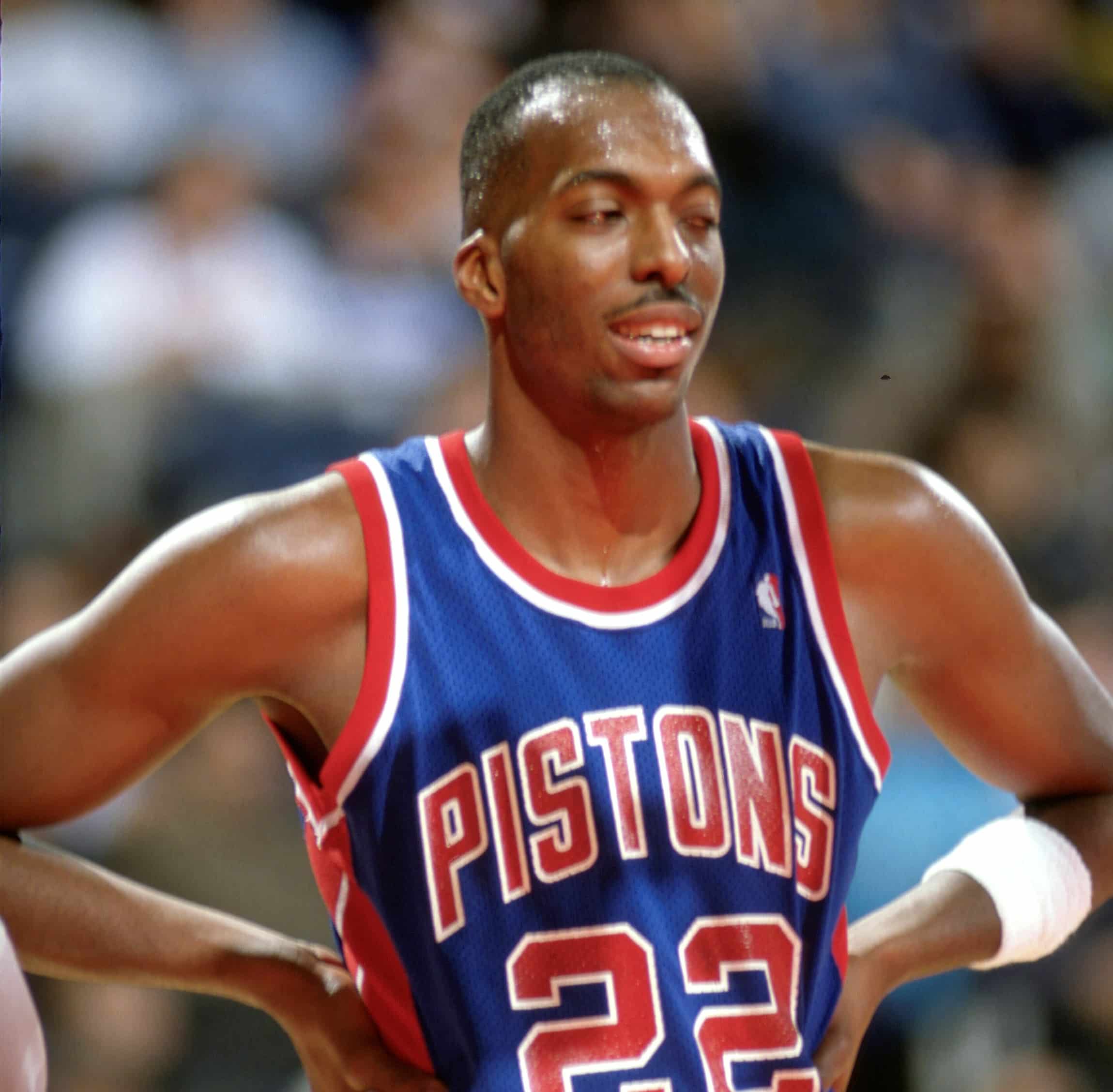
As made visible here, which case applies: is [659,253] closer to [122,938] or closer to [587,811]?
[587,811]

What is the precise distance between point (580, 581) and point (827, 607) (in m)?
0.29

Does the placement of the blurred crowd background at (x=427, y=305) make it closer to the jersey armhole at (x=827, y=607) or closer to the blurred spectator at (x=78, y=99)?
the blurred spectator at (x=78, y=99)

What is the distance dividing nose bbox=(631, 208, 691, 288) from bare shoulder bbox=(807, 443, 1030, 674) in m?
0.36

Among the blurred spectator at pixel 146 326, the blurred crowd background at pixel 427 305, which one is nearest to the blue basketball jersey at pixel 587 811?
the blurred crowd background at pixel 427 305

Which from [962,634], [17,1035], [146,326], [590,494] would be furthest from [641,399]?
[146,326]

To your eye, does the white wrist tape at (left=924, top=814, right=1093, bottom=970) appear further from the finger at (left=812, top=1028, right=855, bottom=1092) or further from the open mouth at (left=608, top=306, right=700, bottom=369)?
the open mouth at (left=608, top=306, right=700, bottom=369)

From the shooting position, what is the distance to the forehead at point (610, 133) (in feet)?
5.86

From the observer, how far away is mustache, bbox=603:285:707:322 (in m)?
1.75

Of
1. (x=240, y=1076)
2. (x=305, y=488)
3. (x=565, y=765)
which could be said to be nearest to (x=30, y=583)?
(x=240, y=1076)

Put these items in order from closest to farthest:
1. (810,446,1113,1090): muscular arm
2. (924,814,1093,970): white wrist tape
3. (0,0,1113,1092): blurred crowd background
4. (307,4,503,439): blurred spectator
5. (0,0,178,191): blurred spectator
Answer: (810,446,1113,1090): muscular arm, (924,814,1093,970): white wrist tape, (0,0,1113,1092): blurred crowd background, (0,0,178,191): blurred spectator, (307,4,503,439): blurred spectator

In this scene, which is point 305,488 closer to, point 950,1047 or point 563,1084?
point 563,1084

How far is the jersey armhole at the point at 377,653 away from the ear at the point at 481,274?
264 mm

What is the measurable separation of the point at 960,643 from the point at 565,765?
55 cm

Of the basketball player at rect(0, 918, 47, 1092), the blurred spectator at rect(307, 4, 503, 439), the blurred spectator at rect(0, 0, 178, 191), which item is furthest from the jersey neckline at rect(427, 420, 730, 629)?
the blurred spectator at rect(0, 0, 178, 191)
